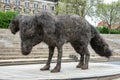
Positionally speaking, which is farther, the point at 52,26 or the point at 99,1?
the point at 99,1

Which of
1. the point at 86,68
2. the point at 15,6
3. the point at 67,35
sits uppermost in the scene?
the point at 67,35

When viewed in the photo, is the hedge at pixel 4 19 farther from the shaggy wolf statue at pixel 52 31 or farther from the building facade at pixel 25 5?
the building facade at pixel 25 5

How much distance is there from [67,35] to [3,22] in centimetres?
2213

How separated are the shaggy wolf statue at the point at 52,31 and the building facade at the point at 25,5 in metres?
50.0

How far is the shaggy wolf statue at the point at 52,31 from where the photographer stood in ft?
38.8

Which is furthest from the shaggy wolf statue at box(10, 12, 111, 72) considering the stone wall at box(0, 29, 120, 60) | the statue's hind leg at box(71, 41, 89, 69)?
the stone wall at box(0, 29, 120, 60)

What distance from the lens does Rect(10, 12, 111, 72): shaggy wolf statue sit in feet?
38.8

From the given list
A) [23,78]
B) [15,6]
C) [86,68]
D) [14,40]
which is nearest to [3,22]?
[14,40]

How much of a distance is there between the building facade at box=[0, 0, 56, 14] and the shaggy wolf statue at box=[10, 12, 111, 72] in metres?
50.0

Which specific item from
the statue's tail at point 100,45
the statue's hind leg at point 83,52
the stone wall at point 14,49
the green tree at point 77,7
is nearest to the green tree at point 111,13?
the green tree at point 77,7

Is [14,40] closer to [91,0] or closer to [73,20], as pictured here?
[73,20]

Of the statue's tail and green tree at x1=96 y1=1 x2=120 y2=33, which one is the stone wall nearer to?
the statue's tail

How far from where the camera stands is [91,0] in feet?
175

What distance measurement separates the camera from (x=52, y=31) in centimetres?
1193
